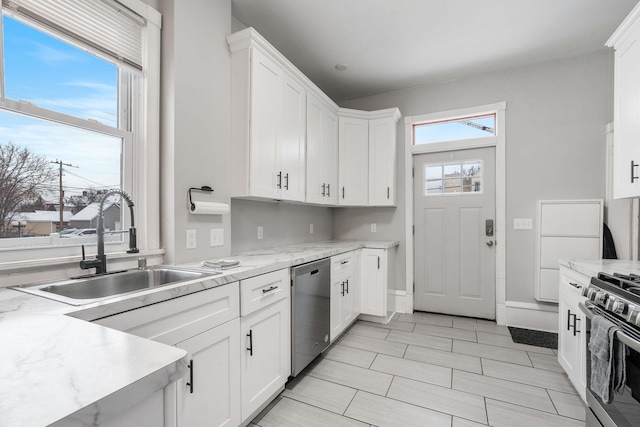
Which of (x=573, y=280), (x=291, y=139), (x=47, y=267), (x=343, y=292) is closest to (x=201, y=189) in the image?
(x=47, y=267)

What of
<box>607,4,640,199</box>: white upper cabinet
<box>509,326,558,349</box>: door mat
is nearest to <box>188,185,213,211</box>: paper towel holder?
<box>607,4,640,199</box>: white upper cabinet

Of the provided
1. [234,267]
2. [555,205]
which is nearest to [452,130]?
[555,205]

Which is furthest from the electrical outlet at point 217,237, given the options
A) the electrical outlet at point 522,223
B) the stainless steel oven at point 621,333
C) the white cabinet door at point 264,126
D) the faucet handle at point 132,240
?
the electrical outlet at point 522,223

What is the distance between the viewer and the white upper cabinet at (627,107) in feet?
5.71

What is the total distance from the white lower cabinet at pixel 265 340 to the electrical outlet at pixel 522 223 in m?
2.72

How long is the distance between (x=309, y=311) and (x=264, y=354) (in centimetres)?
54

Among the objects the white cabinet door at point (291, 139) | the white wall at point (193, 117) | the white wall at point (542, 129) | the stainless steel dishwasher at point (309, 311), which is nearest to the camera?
the white wall at point (193, 117)

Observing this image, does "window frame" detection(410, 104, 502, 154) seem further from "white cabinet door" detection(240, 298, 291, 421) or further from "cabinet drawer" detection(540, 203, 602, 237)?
"white cabinet door" detection(240, 298, 291, 421)

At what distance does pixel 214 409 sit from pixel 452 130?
Result: 362cm

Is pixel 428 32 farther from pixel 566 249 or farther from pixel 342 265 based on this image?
pixel 566 249

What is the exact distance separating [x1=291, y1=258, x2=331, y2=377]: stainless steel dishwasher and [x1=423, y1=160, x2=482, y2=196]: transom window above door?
190 centimetres

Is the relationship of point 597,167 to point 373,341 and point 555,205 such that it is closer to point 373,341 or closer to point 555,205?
point 555,205

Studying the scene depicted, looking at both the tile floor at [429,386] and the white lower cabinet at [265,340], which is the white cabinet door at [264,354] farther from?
the tile floor at [429,386]

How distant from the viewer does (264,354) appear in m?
1.78
